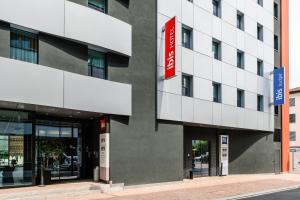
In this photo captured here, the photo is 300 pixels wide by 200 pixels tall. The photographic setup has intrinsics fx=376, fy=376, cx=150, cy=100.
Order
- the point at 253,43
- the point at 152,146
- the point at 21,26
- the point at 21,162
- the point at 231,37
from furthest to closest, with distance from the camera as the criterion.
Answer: the point at 253,43 < the point at 231,37 < the point at 152,146 < the point at 21,162 < the point at 21,26

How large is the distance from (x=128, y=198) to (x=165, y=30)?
11.1 m

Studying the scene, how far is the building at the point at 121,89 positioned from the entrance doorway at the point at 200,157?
0.12 m

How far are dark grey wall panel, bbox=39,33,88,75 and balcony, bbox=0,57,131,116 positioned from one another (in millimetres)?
584

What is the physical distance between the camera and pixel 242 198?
736 inches

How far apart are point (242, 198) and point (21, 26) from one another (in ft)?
44.0

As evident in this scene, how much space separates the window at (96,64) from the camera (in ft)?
68.3

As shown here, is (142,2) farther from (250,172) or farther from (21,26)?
(250,172)

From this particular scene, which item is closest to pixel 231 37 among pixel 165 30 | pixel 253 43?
pixel 253 43

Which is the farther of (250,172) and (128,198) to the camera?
(250,172)

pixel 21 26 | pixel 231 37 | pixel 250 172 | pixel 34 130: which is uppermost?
pixel 231 37

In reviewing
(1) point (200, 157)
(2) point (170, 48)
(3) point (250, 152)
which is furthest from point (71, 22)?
(3) point (250, 152)

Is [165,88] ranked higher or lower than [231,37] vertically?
lower

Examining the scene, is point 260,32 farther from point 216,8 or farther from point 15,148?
point 15,148

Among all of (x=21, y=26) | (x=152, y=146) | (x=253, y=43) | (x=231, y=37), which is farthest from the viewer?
(x=253, y=43)
